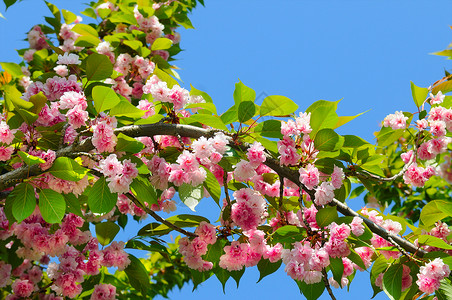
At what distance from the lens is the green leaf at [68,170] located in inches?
73.5

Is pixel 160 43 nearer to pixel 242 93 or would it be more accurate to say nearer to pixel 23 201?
pixel 242 93

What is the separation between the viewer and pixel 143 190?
2.02 m

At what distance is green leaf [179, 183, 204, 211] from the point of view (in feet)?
6.50

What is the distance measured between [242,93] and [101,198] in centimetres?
78

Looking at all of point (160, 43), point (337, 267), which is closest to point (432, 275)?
point (337, 267)

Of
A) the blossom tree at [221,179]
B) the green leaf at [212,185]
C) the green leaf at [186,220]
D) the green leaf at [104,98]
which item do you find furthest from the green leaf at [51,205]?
the green leaf at [212,185]

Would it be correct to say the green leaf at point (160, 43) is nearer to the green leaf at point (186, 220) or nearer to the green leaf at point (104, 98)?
→ the green leaf at point (104, 98)

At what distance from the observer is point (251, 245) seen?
2.03 m

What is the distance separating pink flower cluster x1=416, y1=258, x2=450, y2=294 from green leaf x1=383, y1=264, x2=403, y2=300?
11 centimetres

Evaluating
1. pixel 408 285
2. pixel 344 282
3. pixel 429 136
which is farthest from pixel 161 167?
pixel 429 136

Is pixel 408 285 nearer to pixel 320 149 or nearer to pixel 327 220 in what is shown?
pixel 327 220

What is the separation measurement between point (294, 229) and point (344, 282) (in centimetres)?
50

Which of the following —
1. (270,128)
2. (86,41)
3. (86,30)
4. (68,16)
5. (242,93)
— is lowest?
(270,128)

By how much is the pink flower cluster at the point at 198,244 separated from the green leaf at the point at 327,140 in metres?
0.62
